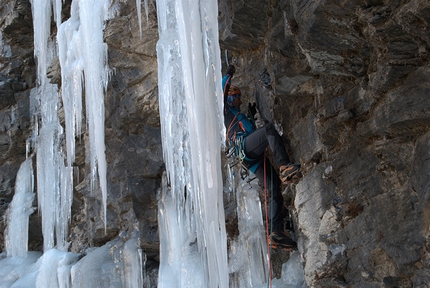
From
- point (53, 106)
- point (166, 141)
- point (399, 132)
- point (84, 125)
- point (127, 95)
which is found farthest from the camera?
point (53, 106)

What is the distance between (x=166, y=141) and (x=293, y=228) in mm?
2140

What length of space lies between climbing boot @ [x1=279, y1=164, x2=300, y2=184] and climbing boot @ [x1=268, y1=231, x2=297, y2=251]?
2.00 feet

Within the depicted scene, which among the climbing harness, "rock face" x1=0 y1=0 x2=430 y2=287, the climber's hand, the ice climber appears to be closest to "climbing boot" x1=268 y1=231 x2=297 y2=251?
the ice climber

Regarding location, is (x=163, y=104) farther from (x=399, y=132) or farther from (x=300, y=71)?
(x=399, y=132)

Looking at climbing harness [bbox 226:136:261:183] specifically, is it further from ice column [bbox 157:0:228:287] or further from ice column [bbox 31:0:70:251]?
ice column [bbox 31:0:70:251]

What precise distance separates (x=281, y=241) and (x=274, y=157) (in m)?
0.86

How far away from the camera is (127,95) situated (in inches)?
300

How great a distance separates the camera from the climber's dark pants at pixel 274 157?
5.11m

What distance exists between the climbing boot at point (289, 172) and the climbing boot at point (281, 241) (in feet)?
2.00

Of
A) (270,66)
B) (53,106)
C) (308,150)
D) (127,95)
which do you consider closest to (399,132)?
(308,150)

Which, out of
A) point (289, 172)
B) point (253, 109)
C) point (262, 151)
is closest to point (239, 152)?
point (262, 151)

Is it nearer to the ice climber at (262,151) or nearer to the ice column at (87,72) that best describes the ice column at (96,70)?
the ice column at (87,72)

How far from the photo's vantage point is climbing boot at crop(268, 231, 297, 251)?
5.26m

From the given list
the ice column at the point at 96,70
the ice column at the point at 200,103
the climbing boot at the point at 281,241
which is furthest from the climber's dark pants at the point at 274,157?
the ice column at the point at 96,70
